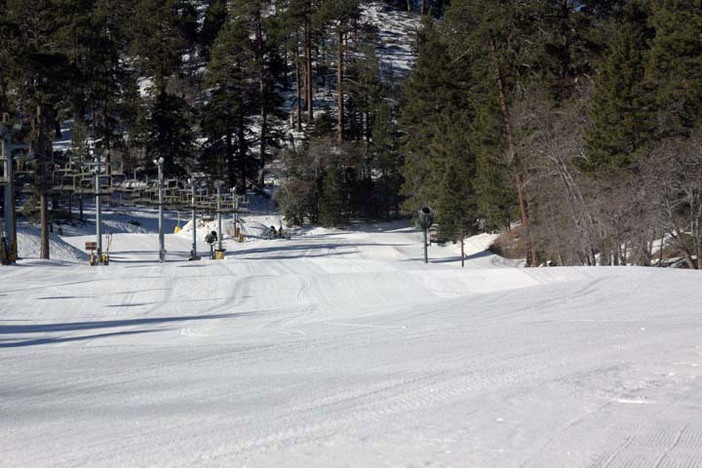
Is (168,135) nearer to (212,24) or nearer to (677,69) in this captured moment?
(212,24)

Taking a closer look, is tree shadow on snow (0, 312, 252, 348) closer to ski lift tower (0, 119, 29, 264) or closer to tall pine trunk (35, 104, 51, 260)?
ski lift tower (0, 119, 29, 264)

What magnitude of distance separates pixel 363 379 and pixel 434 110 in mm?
50404

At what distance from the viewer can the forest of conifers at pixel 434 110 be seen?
25.1m

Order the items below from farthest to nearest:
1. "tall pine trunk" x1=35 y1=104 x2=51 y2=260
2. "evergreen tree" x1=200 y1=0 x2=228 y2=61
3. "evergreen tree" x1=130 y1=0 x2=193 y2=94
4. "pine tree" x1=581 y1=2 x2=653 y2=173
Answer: "evergreen tree" x1=200 y1=0 x2=228 y2=61
"evergreen tree" x1=130 y1=0 x2=193 y2=94
"tall pine trunk" x1=35 y1=104 x2=51 y2=260
"pine tree" x1=581 y1=2 x2=653 y2=173

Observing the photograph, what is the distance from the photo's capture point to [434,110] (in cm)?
5469

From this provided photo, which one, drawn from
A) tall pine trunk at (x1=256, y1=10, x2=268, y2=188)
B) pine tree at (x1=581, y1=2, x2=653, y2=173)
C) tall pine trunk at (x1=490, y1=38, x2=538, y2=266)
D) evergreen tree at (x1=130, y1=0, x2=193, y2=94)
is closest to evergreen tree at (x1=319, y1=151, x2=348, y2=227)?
tall pine trunk at (x1=256, y1=10, x2=268, y2=188)

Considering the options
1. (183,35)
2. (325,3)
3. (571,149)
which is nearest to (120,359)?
(571,149)

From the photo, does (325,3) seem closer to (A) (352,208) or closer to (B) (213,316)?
(A) (352,208)

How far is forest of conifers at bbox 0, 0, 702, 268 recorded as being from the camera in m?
25.1

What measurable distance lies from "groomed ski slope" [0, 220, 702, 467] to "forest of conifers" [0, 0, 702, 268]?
11.0 meters

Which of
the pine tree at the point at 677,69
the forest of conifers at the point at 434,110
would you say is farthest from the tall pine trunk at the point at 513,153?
the pine tree at the point at 677,69

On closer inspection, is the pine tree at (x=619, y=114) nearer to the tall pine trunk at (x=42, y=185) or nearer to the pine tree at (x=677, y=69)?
the pine tree at (x=677, y=69)

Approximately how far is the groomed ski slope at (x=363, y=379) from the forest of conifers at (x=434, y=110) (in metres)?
11.0

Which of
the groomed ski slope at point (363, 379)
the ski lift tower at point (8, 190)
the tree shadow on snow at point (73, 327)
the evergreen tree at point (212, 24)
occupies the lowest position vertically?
the tree shadow on snow at point (73, 327)
